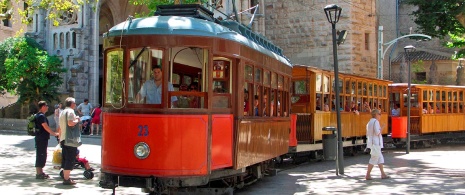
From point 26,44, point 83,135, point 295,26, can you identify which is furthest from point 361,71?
point 26,44

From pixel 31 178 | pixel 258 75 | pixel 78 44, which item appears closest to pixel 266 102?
pixel 258 75

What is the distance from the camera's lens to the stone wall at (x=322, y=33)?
29.5 meters

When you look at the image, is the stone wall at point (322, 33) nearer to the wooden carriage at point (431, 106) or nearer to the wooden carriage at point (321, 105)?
the wooden carriage at point (431, 106)

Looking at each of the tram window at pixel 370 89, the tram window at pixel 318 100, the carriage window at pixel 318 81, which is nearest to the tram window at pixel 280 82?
the carriage window at pixel 318 81

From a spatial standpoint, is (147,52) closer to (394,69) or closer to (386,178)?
(386,178)

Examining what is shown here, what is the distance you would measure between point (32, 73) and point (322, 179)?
21069 millimetres

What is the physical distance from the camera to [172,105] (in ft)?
28.7

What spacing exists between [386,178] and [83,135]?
16.5 m

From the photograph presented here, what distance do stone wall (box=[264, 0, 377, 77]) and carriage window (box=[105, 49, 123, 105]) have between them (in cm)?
2148

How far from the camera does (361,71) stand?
3017 cm

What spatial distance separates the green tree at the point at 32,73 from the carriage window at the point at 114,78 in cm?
2233

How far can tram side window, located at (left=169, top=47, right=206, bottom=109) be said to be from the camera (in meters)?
8.86

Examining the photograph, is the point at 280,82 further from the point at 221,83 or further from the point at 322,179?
the point at 221,83

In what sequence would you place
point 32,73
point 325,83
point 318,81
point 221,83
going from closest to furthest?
point 221,83 → point 318,81 → point 325,83 → point 32,73
